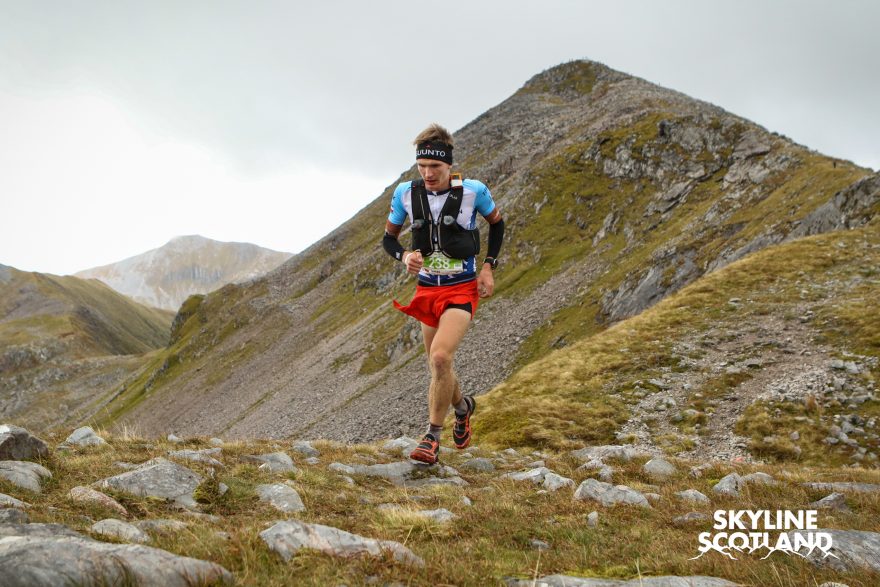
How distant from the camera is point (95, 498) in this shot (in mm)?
4852

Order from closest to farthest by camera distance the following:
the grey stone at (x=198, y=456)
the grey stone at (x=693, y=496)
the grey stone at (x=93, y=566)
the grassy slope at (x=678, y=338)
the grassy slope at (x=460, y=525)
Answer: the grey stone at (x=93, y=566) → the grassy slope at (x=460, y=525) → the grey stone at (x=693, y=496) → the grey stone at (x=198, y=456) → the grassy slope at (x=678, y=338)

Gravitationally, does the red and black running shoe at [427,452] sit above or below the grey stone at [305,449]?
above

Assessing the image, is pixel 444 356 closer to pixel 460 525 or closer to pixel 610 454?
pixel 460 525

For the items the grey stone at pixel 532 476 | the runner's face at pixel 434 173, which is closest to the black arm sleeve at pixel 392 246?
the runner's face at pixel 434 173

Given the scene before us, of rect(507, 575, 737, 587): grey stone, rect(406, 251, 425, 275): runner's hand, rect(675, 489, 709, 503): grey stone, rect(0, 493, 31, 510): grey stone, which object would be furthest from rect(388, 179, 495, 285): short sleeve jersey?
rect(0, 493, 31, 510): grey stone

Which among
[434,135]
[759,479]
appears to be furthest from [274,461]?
[759,479]

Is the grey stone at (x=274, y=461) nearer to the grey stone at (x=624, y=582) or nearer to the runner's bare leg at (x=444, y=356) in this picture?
the runner's bare leg at (x=444, y=356)

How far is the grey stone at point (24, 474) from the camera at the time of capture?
16.7 ft

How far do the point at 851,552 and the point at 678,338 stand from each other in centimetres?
1610

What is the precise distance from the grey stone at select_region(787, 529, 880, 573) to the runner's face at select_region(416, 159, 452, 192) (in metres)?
6.30

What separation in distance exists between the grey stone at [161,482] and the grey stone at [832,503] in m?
7.33

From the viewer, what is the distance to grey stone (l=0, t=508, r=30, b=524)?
3.64m

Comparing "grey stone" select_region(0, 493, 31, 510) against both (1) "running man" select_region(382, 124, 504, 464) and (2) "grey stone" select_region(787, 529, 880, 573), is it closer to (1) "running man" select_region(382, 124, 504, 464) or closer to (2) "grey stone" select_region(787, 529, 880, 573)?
(1) "running man" select_region(382, 124, 504, 464)

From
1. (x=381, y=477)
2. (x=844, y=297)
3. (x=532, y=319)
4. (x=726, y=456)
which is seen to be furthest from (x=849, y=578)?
(x=532, y=319)
